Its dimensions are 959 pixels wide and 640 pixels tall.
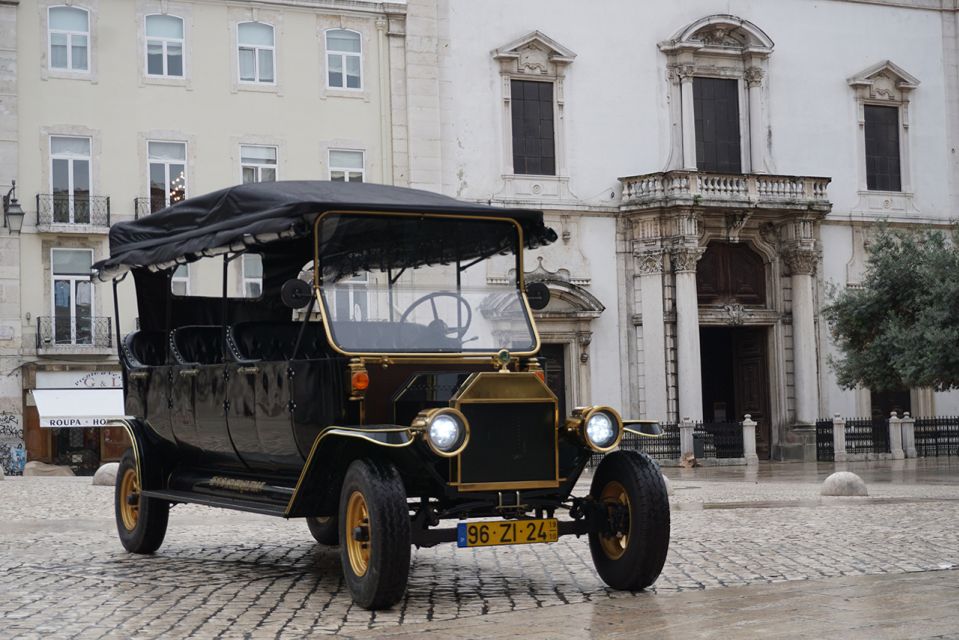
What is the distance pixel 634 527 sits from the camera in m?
9.36

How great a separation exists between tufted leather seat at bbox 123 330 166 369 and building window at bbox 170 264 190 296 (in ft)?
1.29

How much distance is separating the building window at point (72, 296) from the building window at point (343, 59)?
24.0 feet

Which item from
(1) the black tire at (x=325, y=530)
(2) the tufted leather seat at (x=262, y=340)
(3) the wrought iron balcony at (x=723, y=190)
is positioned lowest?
(1) the black tire at (x=325, y=530)

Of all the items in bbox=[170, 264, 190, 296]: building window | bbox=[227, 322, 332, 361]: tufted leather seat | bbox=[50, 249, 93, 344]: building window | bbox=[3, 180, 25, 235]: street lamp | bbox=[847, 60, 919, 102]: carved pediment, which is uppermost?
bbox=[847, 60, 919, 102]: carved pediment

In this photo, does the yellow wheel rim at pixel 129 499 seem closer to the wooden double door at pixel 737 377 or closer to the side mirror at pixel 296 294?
the side mirror at pixel 296 294

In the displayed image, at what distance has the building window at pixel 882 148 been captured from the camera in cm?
4050

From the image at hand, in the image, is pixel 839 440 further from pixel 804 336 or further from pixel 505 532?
pixel 505 532

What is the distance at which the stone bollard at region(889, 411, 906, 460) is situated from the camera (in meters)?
36.6

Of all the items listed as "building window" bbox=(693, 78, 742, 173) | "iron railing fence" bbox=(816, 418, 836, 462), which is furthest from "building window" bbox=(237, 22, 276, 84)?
"iron railing fence" bbox=(816, 418, 836, 462)

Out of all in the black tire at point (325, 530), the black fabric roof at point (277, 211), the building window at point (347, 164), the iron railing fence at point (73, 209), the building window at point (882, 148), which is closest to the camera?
the black fabric roof at point (277, 211)

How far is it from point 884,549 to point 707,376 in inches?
1136

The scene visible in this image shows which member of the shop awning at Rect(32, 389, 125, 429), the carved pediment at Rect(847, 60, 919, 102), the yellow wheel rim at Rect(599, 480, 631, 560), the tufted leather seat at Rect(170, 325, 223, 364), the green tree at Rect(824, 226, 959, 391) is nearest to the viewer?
the yellow wheel rim at Rect(599, 480, 631, 560)

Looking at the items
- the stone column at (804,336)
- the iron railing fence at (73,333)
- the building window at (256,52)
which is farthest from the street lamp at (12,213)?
the stone column at (804,336)

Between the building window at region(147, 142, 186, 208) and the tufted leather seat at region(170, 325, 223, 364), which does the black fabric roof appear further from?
the building window at region(147, 142, 186, 208)
